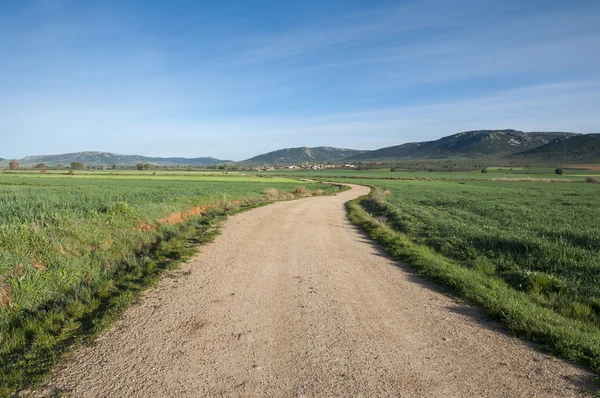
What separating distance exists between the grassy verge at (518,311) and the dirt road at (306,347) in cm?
36

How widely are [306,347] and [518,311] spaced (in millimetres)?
4227

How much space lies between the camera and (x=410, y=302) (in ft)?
23.8

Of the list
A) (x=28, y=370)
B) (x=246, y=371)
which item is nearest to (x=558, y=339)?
(x=246, y=371)

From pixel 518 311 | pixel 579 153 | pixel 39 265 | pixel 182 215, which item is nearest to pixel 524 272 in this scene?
pixel 518 311

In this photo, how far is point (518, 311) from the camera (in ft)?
21.1

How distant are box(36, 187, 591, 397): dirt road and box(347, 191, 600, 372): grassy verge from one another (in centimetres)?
36

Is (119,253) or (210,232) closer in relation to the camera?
(119,253)

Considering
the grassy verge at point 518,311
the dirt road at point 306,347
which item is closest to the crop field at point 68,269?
the dirt road at point 306,347

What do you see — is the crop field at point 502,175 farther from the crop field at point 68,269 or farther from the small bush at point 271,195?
the crop field at point 68,269

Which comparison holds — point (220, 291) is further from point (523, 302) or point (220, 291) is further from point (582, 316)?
point (582, 316)

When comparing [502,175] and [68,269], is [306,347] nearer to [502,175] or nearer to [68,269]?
[68,269]

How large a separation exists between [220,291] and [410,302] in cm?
423

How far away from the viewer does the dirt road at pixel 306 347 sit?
14.2 ft

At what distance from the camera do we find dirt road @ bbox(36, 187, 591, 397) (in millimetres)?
4316
